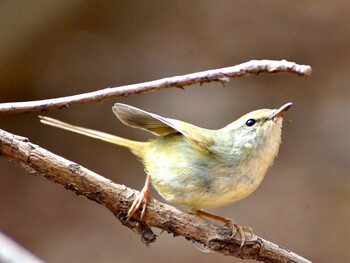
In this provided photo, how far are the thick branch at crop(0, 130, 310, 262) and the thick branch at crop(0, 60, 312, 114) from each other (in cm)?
14

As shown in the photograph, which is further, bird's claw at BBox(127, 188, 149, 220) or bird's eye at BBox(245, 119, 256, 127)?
bird's eye at BBox(245, 119, 256, 127)

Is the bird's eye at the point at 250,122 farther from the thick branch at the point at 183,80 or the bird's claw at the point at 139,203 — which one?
the thick branch at the point at 183,80

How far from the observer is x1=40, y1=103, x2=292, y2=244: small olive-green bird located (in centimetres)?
218

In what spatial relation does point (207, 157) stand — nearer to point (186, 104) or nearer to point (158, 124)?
point (158, 124)

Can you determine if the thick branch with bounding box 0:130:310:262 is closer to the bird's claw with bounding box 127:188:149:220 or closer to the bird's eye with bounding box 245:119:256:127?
the bird's claw with bounding box 127:188:149:220

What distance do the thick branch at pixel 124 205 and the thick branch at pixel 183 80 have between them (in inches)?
5.3

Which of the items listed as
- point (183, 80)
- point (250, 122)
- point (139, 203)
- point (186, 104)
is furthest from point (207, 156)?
point (186, 104)

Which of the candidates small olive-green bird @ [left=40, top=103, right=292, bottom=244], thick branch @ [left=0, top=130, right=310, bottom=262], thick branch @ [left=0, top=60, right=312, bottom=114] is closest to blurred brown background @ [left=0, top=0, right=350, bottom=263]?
small olive-green bird @ [left=40, top=103, right=292, bottom=244]

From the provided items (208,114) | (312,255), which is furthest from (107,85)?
(312,255)

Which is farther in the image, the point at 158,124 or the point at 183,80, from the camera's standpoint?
the point at 158,124

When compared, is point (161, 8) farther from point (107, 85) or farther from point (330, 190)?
point (330, 190)

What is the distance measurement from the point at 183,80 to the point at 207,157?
0.60 m

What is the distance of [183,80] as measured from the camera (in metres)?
1.74

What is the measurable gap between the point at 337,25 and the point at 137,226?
9.86 ft
